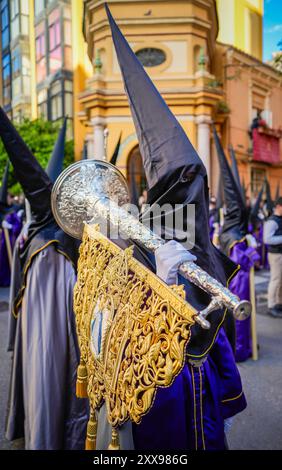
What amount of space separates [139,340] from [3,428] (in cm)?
233

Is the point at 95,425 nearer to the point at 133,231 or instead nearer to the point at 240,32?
the point at 133,231

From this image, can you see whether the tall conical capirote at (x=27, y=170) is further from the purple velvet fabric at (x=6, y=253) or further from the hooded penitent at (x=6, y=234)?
the purple velvet fabric at (x=6, y=253)

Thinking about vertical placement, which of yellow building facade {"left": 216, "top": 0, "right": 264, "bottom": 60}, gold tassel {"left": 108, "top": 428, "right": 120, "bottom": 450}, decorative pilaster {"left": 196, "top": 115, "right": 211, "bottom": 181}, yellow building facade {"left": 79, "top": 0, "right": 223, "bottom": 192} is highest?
yellow building facade {"left": 216, "top": 0, "right": 264, "bottom": 60}

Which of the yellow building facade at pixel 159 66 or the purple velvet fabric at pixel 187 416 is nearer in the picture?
the purple velvet fabric at pixel 187 416

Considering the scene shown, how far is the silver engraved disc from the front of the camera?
184 centimetres

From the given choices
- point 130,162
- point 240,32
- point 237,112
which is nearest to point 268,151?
point 237,112

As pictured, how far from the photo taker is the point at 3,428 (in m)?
2.89

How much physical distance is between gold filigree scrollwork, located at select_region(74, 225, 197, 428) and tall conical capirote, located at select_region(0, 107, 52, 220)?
0.99 metres

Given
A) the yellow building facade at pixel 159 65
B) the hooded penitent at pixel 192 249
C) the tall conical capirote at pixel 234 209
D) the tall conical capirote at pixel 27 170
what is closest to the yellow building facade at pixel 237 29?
the yellow building facade at pixel 159 65

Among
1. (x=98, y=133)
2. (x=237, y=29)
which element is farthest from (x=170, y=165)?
(x=237, y=29)

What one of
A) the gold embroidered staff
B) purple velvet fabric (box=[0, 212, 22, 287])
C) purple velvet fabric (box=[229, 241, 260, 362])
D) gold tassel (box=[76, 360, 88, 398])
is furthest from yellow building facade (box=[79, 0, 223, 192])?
gold tassel (box=[76, 360, 88, 398])

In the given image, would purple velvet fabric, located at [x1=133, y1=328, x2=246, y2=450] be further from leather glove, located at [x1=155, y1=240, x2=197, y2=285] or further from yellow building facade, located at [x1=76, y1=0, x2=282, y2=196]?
yellow building facade, located at [x1=76, y1=0, x2=282, y2=196]

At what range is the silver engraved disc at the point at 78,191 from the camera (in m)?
1.84

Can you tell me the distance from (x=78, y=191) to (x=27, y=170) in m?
0.74
